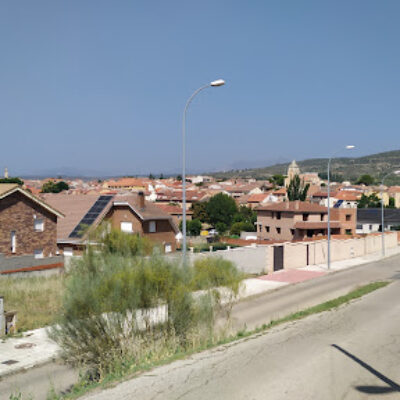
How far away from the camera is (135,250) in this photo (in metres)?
13.8

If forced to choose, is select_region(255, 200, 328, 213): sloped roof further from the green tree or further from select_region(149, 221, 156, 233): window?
select_region(149, 221, 156, 233): window

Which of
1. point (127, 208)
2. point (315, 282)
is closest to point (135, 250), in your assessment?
point (315, 282)

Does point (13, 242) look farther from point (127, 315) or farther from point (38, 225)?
point (127, 315)

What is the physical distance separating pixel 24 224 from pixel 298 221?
Result: 98.9ft

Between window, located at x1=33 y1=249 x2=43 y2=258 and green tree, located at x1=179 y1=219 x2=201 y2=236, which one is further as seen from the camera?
green tree, located at x1=179 y1=219 x2=201 y2=236

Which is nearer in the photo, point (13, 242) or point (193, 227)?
point (13, 242)

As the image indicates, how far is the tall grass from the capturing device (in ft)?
32.6

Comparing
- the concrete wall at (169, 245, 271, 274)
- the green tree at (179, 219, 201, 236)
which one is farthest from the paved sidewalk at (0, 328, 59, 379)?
the green tree at (179, 219, 201, 236)

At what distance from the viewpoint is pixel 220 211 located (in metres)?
78.3

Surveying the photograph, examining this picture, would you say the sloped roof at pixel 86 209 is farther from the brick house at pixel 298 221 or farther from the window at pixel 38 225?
the brick house at pixel 298 221

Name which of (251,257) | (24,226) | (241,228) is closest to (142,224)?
(24,226)

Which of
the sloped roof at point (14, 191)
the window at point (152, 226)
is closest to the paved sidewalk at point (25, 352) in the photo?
the sloped roof at point (14, 191)

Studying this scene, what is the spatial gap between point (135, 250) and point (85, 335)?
4061 millimetres

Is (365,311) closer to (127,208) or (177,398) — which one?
(177,398)
